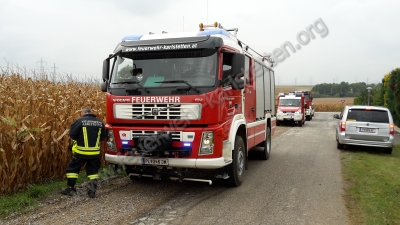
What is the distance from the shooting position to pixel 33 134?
21.0 ft

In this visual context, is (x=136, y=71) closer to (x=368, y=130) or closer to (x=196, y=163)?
(x=196, y=163)

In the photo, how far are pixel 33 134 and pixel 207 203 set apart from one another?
354 cm

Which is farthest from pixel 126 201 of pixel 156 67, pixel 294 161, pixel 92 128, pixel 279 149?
pixel 279 149

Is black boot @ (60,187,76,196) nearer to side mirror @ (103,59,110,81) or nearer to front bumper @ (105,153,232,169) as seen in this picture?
front bumper @ (105,153,232,169)

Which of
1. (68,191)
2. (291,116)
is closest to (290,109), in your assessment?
(291,116)

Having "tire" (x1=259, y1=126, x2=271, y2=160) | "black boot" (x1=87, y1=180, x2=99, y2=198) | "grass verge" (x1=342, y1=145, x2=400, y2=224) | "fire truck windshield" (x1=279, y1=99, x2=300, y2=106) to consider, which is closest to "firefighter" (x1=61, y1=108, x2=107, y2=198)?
"black boot" (x1=87, y1=180, x2=99, y2=198)

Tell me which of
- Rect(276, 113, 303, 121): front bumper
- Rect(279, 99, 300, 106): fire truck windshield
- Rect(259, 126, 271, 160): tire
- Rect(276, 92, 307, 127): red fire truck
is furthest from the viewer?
Rect(279, 99, 300, 106): fire truck windshield

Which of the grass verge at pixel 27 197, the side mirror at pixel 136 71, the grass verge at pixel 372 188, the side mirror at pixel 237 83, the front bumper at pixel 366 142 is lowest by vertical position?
the grass verge at pixel 372 188

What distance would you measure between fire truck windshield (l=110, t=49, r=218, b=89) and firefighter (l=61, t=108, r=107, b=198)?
0.83 metres

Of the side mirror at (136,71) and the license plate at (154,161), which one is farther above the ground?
the side mirror at (136,71)

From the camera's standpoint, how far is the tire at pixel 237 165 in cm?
655

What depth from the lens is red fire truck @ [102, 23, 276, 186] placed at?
571cm

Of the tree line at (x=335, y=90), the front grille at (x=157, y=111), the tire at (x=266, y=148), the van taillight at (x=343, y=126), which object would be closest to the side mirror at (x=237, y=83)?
the front grille at (x=157, y=111)

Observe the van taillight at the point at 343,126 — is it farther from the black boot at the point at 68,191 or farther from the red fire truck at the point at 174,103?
the black boot at the point at 68,191
